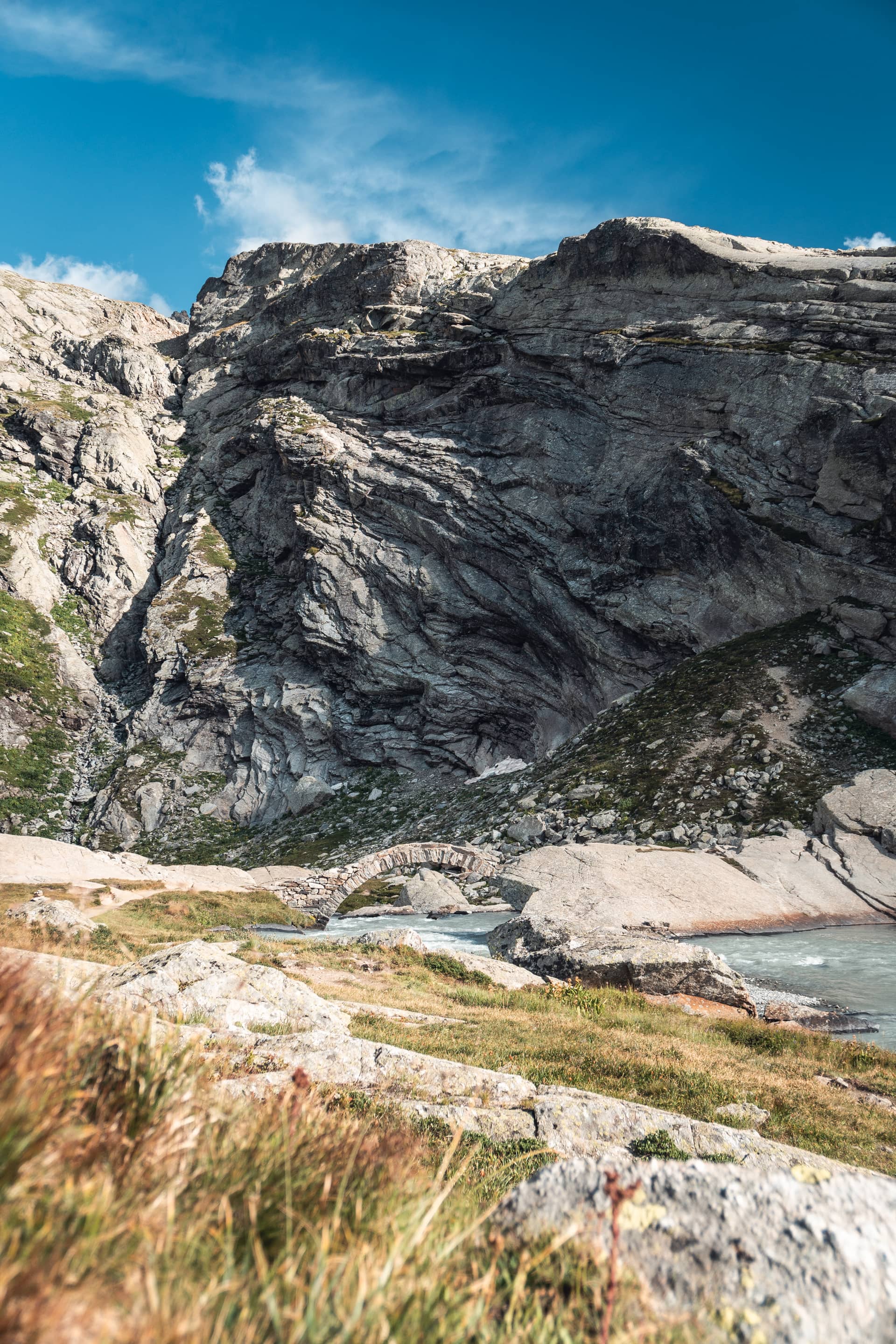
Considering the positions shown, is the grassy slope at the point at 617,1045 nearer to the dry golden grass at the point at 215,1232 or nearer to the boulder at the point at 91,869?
the dry golden grass at the point at 215,1232

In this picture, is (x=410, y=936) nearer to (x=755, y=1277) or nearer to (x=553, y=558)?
(x=755, y=1277)

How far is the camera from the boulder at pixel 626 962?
16766 mm

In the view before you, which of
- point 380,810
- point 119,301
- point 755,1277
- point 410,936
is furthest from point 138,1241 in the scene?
point 119,301

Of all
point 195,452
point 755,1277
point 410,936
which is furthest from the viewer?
point 195,452

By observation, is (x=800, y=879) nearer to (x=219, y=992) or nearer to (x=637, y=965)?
(x=637, y=965)

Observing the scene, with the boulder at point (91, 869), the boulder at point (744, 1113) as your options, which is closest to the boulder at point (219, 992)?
the boulder at point (744, 1113)

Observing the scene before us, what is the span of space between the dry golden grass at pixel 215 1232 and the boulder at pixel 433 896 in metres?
29.2

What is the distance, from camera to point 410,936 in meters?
21.5

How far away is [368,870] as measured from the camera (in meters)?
37.0

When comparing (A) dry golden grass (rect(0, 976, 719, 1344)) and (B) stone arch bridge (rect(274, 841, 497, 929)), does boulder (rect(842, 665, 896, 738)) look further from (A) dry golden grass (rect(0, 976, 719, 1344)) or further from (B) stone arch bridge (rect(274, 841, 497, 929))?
(A) dry golden grass (rect(0, 976, 719, 1344))

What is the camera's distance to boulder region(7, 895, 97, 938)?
58.0 feet

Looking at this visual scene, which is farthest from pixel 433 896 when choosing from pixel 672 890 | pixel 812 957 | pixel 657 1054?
pixel 657 1054

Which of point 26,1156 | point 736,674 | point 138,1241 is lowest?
point 138,1241

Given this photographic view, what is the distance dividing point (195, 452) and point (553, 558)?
55.3 m
